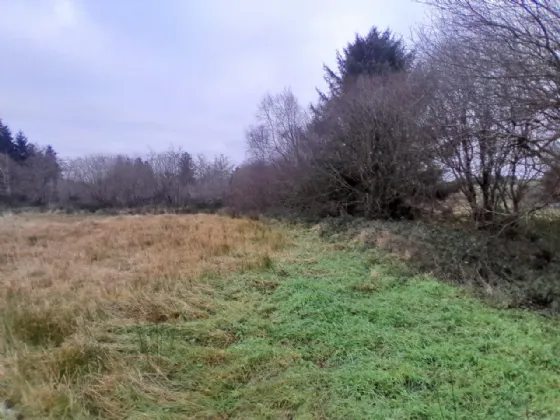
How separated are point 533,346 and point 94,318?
5.12 m

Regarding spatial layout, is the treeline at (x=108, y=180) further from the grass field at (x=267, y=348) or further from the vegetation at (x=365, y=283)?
the grass field at (x=267, y=348)

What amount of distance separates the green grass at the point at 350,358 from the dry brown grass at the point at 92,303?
0.22 m

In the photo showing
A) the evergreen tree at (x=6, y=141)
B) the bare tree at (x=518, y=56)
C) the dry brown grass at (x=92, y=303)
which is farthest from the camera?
the evergreen tree at (x=6, y=141)

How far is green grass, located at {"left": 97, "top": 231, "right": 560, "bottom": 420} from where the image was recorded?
2623 millimetres

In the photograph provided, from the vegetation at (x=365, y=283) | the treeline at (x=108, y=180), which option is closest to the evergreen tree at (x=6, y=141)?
the treeline at (x=108, y=180)

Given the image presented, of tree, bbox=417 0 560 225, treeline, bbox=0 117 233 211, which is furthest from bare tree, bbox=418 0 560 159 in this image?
treeline, bbox=0 117 233 211

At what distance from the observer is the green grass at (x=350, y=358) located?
262 centimetres

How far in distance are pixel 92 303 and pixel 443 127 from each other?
31.4 ft

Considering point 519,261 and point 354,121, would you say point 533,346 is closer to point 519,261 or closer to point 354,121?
point 519,261

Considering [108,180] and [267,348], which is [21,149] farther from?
[267,348]

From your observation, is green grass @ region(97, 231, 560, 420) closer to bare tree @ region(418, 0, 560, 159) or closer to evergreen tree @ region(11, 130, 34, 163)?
bare tree @ region(418, 0, 560, 159)

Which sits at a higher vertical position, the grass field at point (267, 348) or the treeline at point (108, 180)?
the treeline at point (108, 180)

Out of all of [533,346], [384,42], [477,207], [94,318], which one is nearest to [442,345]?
[533,346]

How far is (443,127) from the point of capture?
9.64 metres
